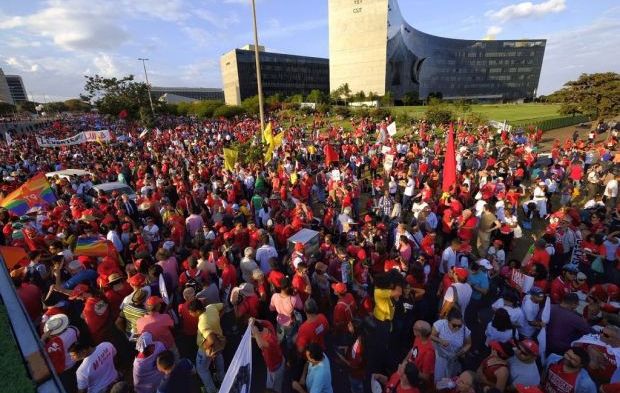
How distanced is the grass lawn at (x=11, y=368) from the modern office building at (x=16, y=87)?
194 m

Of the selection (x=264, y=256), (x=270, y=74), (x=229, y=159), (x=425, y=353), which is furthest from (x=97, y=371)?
(x=270, y=74)

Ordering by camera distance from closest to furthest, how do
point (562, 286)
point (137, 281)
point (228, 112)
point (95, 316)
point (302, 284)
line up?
1. point (95, 316)
2. point (562, 286)
3. point (137, 281)
4. point (302, 284)
5. point (228, 112)

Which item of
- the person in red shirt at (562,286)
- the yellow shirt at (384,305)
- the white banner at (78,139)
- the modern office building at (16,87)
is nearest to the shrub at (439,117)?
the white banner at (78,139)

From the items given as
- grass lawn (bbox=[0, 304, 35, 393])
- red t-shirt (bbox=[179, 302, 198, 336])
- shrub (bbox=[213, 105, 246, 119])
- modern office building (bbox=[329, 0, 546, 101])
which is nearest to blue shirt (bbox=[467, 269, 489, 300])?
red t-shirt (bbox=[179, 302, 198, 336])

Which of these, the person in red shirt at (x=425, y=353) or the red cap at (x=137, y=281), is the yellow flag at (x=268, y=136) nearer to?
the red cap at (x=137, y=281)

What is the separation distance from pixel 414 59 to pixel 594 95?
74.4 m

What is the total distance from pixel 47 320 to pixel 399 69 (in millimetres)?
96201

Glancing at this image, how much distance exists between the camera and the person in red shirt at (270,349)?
3705 mm

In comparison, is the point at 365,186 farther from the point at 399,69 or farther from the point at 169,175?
the point at 399,69

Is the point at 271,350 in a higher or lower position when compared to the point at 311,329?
lower

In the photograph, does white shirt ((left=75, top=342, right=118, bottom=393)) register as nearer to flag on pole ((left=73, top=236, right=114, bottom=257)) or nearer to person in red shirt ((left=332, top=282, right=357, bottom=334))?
person in red shirt ((left=332, top=282, right=357, bottom=334))

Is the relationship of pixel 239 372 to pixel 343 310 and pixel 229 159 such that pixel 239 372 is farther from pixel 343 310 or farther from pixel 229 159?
pixel 229 159

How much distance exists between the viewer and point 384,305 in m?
4.52

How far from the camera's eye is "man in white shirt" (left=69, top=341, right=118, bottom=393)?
3428 millimetres
